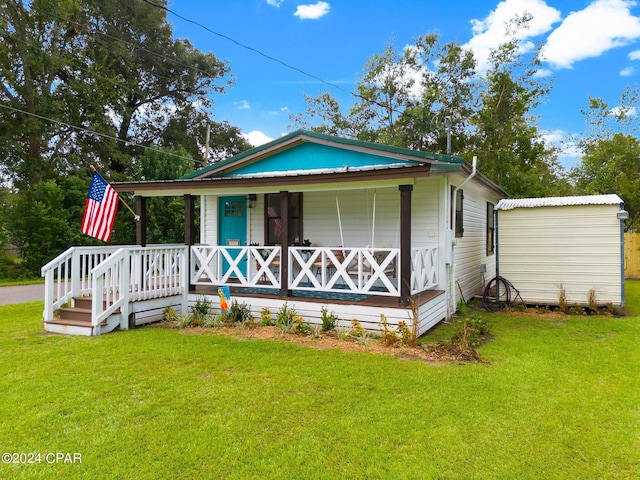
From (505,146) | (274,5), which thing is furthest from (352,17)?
(505,146)

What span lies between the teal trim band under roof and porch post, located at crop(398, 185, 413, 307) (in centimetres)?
102

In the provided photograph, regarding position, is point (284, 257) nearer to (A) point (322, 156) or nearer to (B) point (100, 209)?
(A) point (322, 156)

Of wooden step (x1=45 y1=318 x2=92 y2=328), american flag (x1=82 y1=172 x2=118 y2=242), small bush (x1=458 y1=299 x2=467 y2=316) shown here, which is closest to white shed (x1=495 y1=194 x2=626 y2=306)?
small bush (x1=458 y1=299 x2=467 y2=316)

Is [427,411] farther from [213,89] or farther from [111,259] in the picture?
[213,89]

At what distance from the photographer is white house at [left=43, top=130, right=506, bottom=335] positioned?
6.46 m

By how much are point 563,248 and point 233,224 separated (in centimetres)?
731

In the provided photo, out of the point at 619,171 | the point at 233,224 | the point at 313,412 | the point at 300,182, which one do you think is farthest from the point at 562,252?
the point at 619,171

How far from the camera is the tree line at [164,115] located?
17.3 meters

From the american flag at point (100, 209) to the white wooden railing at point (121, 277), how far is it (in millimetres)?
516

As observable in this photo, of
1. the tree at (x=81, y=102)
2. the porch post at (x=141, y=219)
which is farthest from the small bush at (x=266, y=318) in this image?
the tree at (x=81, y=102)

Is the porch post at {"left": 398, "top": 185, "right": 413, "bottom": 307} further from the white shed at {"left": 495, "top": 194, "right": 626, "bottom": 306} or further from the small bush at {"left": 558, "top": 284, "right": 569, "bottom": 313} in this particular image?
the small bush at {"left": 558, "top": 284, "right": 569, "bottom": 313}

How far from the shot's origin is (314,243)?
8781 mm

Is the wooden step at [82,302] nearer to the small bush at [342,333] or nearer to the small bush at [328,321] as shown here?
the small bush at [328,321]

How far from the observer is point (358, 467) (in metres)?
2.82
